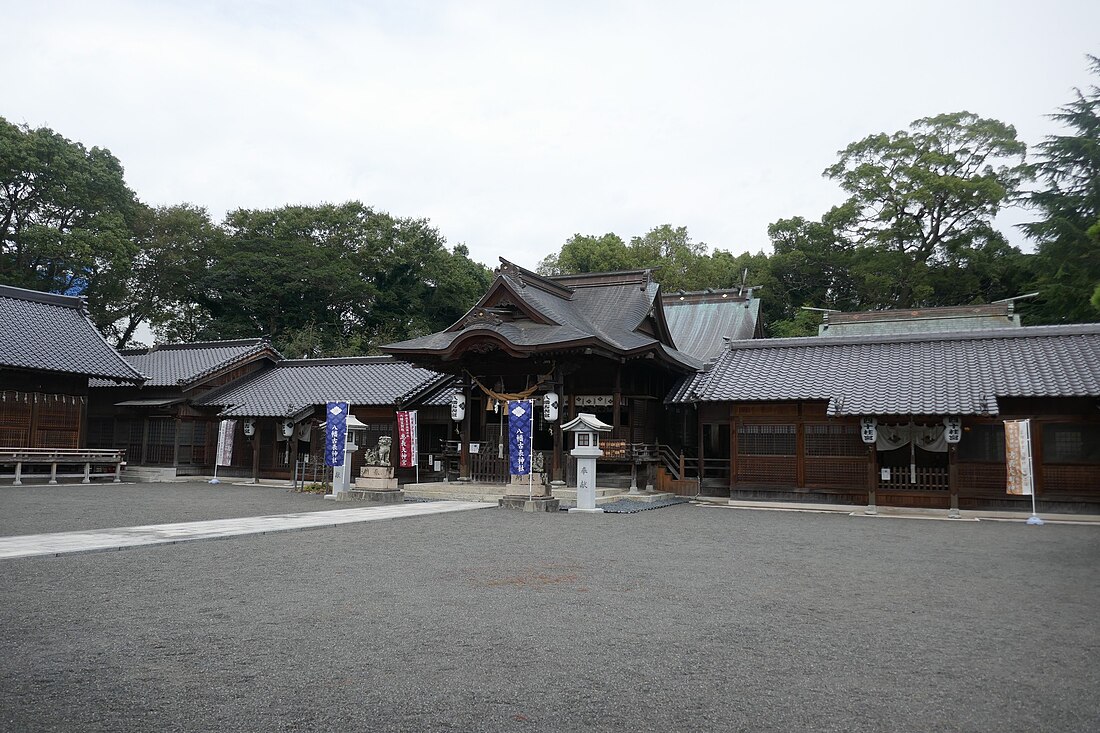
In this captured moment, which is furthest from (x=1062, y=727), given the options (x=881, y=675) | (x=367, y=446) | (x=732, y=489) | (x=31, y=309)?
(x=31, y=309)

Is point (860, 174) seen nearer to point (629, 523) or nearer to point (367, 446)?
point (367, 446)

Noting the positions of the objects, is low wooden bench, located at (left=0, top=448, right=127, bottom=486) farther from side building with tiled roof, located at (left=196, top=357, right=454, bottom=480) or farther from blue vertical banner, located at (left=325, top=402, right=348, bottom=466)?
blue vertical banner, located at (left=325, top=402, right=348, bottom=466)

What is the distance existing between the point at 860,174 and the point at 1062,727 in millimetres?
37895

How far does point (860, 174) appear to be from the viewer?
124ft

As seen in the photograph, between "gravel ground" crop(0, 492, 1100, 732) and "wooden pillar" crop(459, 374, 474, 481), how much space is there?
38.1 ft

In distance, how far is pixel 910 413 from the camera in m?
17.0

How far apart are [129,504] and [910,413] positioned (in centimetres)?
1732

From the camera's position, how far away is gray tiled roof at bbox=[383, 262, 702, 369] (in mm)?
20844

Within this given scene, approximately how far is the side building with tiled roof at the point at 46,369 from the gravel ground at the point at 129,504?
301 centimetres

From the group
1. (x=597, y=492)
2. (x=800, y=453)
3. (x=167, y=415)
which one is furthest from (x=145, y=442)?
(x=800, y=453)

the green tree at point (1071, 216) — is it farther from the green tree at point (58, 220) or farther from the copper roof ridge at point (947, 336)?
the green tree at point (58, 220)

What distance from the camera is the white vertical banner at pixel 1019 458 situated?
15.9m

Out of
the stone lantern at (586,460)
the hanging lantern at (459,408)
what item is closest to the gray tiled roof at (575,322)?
the hanging lantern at (459,408)

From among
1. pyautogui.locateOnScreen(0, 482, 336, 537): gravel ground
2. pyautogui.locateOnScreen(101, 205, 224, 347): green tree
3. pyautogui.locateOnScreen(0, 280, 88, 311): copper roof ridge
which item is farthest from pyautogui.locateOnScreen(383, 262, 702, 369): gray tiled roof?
pyautogui.locateOnScreen(101, 205, 224, 347): green tree
